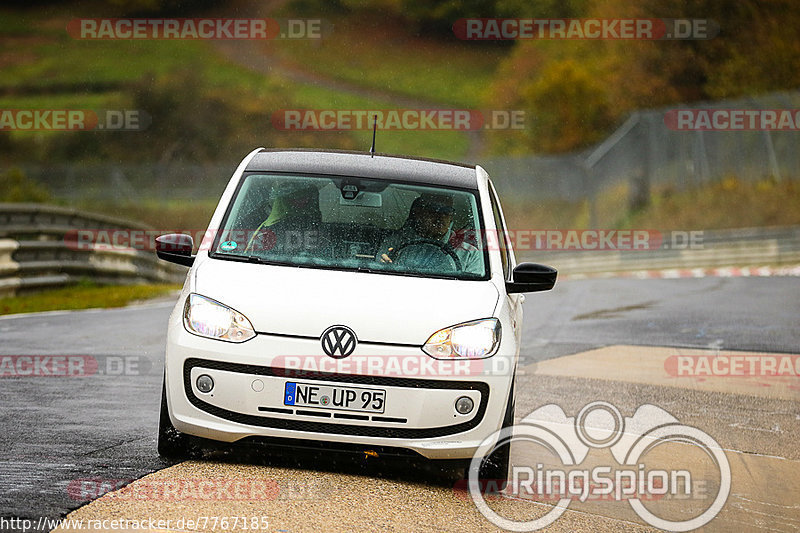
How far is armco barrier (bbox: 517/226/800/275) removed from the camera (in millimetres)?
29344

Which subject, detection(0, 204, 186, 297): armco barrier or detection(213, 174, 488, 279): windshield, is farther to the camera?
detection(0, 204, 186, 297): armco barrier

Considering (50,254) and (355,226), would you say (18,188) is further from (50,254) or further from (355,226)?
(355,226)

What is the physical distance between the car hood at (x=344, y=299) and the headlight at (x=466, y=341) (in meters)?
0.04

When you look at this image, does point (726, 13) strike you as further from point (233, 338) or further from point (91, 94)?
point (233, 338)

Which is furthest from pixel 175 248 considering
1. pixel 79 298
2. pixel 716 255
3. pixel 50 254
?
pixel 716 255

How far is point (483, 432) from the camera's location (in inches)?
241

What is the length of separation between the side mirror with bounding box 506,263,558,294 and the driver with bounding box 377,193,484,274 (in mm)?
216

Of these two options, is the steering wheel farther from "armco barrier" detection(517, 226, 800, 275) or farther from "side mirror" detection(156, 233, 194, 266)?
"armco barrier" detection(517, 226, 800, 275)

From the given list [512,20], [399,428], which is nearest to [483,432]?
[399,428]

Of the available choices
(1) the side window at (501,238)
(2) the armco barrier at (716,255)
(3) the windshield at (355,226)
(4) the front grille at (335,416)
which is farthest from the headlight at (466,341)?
(2) the armco barrier at (716,255)

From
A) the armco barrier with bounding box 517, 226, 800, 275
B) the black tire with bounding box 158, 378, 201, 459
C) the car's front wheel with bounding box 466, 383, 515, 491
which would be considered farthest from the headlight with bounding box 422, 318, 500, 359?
the armco barrier with bounding box 517, 226, 800, 275

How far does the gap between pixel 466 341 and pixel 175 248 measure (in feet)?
5.81

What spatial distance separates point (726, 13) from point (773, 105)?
27.4 meters

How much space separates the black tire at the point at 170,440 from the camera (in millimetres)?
6262
